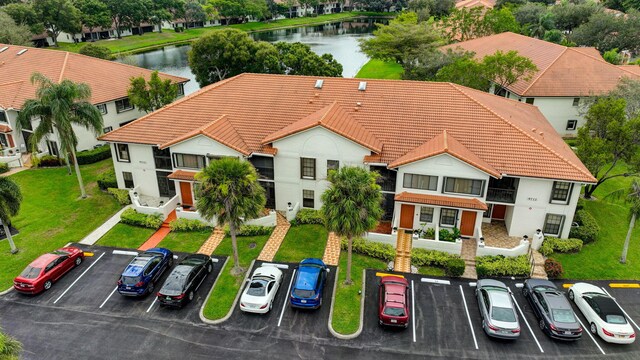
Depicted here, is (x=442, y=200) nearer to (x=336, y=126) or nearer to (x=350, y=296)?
(x=336, y=126)

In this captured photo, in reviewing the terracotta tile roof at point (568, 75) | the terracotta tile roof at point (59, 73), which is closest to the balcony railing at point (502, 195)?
the terracotta tile roof at point (568, 75)

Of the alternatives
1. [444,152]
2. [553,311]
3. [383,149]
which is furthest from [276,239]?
[553,311]

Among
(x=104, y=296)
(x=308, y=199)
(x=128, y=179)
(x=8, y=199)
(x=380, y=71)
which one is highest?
(x=380, y=71)

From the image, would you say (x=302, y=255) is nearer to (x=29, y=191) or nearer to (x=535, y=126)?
(x=535, y=126)

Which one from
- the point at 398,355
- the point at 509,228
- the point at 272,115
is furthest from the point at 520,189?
the point at 272,115

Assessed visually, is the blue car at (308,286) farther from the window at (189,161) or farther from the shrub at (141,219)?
the shrub at (141,219)
